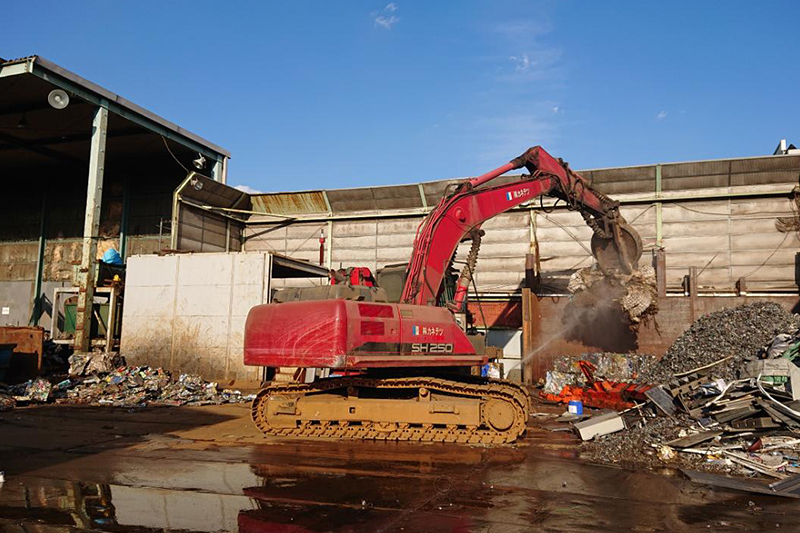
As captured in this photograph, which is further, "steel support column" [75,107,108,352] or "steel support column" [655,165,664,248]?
"steel support column" [655,165,664,248]

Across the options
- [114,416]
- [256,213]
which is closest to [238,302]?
[114,416]

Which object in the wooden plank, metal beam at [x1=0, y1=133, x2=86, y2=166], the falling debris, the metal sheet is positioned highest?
metal beam at [x1=0, y1=133, x2=86, y2=166]

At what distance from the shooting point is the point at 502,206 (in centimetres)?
1068

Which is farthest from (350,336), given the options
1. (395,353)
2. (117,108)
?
(117,108)

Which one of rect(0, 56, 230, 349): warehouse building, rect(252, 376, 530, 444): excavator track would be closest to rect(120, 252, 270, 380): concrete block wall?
rect(0, 56, 230, 349): warehouse building

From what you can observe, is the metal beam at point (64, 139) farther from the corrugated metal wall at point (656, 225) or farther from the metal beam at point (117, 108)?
the corrugated metal wall at point (656, 225)

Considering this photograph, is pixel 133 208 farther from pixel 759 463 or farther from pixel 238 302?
pixel 759 463

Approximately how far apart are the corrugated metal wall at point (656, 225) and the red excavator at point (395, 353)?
10194mm

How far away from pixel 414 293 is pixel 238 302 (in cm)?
828

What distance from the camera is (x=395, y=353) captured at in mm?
8375

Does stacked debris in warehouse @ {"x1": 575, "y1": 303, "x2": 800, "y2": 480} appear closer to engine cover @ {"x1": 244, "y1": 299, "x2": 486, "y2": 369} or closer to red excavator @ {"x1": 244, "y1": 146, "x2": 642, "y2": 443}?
red excavator @ {"x1": 244, "y1": 146, "x2": 642, "y2": 443}

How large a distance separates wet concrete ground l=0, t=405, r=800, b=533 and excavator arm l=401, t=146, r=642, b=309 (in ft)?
9.26

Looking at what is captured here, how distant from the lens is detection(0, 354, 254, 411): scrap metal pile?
13.2 meters

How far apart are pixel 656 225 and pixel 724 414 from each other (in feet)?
42.3
